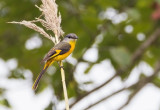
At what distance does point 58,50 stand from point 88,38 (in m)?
0.90

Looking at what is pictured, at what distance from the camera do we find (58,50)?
9.54ft

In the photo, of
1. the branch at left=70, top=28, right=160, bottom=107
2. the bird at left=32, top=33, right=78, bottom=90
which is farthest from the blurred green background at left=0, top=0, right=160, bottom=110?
the bird at left=32, top=33, right=78, bottom=90

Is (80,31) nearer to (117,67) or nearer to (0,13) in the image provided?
(117,67)

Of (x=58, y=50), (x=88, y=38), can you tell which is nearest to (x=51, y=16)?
(x=58, y=50)

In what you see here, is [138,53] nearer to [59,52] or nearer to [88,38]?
[88,38]

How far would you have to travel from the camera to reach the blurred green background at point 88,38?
3688 millimetres

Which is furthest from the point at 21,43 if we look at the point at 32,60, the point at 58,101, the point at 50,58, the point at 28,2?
the point at 50,58

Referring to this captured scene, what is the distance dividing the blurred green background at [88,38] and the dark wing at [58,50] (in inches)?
25.3

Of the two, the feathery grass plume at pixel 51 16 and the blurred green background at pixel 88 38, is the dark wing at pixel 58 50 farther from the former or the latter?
the blurred green background at pixel 88 38

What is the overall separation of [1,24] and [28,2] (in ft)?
1.09

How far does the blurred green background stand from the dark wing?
64cm

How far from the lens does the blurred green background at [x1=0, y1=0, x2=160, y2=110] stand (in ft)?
12.1

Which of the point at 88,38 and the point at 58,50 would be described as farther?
the point at 88,38

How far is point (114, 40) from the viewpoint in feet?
12.6
